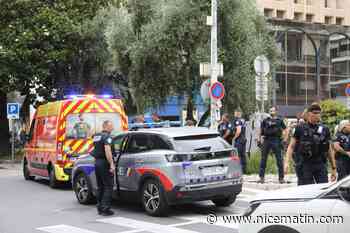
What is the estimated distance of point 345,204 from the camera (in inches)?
181

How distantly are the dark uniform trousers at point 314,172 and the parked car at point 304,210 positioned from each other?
2740mm

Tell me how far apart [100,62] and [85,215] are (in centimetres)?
1873

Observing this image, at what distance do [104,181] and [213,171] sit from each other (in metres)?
2.00

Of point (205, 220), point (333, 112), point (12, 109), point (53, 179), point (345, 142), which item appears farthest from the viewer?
point (12, 109)

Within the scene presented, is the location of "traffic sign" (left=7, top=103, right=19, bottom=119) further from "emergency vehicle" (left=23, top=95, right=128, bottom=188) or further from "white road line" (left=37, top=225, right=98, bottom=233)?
"white road line" (left=37, top=225, right=98, bottom=233)

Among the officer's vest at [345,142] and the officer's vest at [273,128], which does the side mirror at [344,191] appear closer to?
the officer's vest at [345,142]

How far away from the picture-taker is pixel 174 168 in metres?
9.46

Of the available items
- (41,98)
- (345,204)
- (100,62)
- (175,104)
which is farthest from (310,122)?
(175,104)

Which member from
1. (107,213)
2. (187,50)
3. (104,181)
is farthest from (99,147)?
(187,50)

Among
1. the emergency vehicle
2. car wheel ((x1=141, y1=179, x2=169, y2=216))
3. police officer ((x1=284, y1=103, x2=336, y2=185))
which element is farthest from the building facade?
police officer ((x1=284, y1=103, x2=336, y2=185))

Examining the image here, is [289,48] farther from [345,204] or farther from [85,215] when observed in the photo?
[345,204]

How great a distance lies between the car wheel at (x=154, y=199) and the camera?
9.59 metres

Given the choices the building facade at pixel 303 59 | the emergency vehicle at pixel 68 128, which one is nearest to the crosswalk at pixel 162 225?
the emergency vehicle at pixel 68 128

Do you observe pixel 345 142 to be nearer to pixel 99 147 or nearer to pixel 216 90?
pixel 99 147
